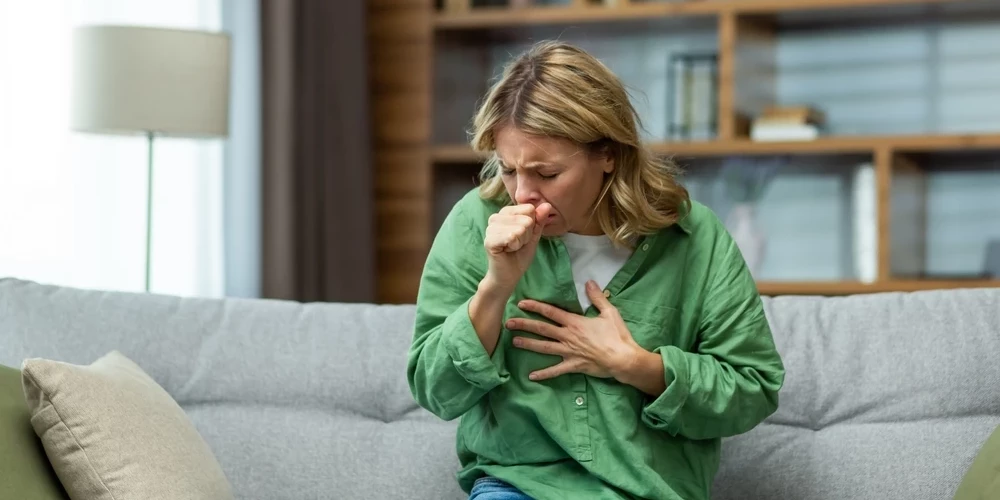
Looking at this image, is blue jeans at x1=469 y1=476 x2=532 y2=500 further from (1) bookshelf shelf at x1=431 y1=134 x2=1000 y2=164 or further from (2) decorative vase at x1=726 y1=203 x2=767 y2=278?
(2) decorative vase at x1=726 y1=203 x2=767 y2=278

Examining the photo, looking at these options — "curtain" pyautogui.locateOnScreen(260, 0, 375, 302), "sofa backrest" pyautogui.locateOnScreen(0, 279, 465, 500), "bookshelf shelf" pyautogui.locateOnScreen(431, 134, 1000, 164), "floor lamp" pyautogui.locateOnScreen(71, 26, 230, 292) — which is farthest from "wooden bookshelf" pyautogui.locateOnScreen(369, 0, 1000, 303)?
"sofa backrest" pyautogui.locateOnScreen(0, 279, 465, 500)

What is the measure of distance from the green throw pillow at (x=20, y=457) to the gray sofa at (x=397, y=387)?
1.22ft

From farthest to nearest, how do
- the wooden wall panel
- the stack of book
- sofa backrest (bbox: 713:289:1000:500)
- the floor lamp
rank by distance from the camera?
the wooden wall panel < the stack of book < the floor lamp < sofa backrest (bbox: 713:289:1000:500)

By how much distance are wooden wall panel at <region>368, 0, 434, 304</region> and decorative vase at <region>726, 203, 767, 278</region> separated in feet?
Answer: 3.30

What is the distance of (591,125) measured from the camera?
1.59 m

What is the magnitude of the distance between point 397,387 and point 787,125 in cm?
216

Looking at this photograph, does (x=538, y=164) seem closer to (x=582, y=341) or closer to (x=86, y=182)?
(x=582, y=341)

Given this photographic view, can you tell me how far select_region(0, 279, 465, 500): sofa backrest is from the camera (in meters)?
1.91

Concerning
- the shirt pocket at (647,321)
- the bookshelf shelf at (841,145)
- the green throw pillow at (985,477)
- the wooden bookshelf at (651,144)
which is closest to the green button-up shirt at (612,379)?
the shirt pocket at (647,321)

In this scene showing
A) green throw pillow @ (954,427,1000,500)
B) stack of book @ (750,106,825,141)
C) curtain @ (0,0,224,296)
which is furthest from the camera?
stack of book @ (750,106,825,141)

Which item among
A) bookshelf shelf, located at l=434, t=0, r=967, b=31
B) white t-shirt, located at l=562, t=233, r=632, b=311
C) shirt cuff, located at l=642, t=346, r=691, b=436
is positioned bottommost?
shirt cuff, located at l=642, t=346, r=691, b=436

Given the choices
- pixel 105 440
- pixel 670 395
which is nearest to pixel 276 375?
pixel 105 440

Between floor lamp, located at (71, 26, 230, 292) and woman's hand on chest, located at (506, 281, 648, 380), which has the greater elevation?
floor lamp, located at (71, 26, 230, 292)

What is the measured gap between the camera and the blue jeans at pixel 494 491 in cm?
161
